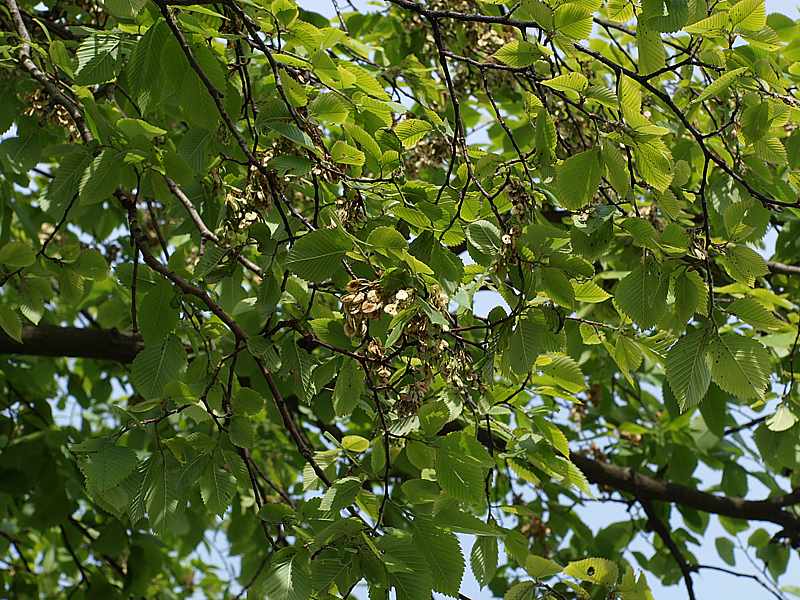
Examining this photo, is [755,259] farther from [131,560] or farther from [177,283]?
[131,560]

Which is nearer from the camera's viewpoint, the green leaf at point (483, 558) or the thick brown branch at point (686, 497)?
the green leaf at point (483, 558)

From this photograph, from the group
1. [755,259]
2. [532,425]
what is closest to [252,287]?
[532,425]

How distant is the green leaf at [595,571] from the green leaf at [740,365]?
42 cm

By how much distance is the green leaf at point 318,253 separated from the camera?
1.31 meters

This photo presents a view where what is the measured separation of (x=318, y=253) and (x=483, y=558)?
711 millimetres

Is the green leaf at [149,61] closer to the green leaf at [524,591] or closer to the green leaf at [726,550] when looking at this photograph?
the green leaf at [524,591]

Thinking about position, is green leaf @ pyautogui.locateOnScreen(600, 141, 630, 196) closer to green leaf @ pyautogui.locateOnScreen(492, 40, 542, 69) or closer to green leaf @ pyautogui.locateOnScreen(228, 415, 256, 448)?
green leaf @ pyautogui.locateOnScreen(492, 40, 542, 69)

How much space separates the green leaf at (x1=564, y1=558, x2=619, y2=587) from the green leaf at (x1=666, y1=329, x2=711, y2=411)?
385mm

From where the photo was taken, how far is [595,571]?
5.44ft

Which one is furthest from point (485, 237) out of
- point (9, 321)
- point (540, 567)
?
point (9, 321)

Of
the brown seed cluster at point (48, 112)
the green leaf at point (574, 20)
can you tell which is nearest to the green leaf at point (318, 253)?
the green leaf at point (574, 20)

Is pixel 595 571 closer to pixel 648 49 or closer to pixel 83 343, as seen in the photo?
pixel 648 49

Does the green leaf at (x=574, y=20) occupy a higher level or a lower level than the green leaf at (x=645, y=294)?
higher

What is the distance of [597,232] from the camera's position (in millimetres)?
1494
